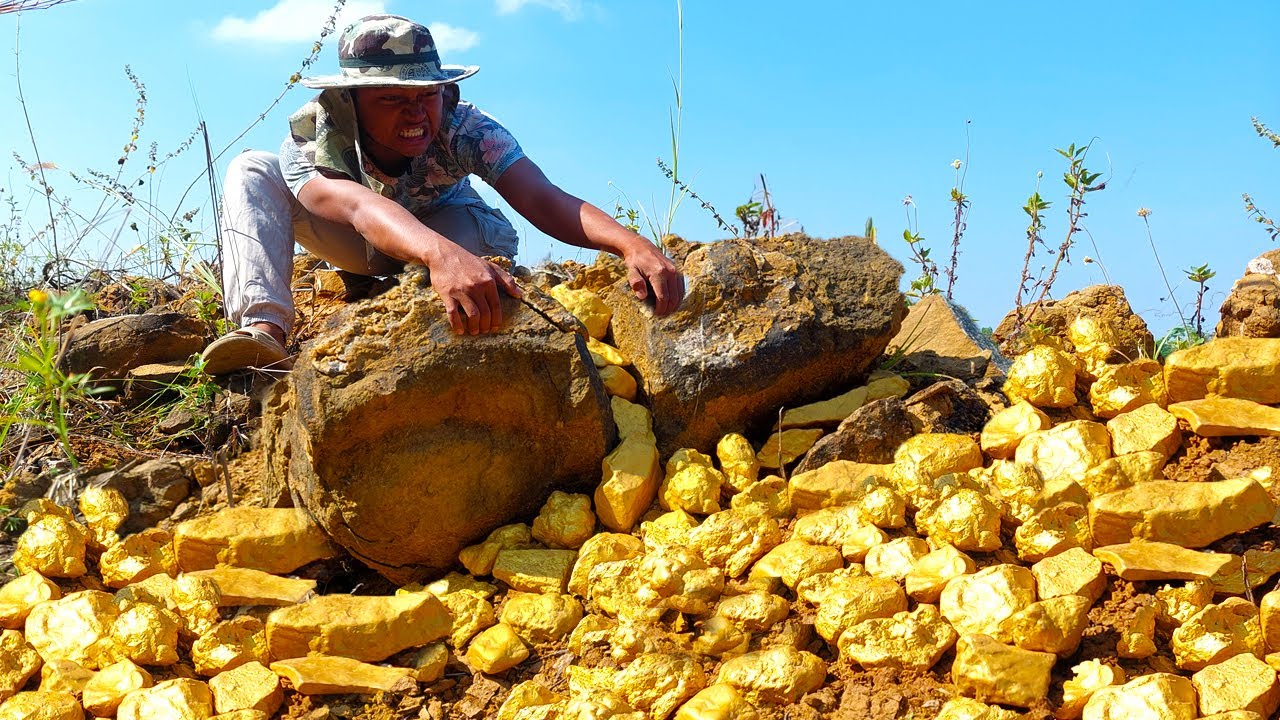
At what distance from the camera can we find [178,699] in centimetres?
202

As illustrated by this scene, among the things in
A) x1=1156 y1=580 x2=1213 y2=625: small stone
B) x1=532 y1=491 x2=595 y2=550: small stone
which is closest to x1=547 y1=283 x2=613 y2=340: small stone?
x1=532 y1=491 x2=595 y2=550: small stone

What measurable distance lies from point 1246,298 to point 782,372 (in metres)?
1.48

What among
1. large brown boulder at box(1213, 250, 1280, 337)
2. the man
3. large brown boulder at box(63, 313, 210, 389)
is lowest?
large brown boulder at box(63, 313, 210, 389)

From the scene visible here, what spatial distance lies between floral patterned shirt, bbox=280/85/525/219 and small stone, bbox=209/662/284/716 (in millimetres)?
1460

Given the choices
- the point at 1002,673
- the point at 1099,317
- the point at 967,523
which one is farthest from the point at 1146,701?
the point at 1099,317

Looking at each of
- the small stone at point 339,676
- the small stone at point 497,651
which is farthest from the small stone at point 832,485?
the small stone at point 339,676

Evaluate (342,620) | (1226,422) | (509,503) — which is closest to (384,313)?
(509,503)

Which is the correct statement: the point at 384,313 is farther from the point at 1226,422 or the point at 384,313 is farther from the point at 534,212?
the point at 1226,422

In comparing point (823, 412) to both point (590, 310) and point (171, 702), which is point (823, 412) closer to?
point (590, 310)

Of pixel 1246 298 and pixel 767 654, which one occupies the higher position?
pixel 1246 298

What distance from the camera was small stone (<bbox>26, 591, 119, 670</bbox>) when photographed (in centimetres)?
223

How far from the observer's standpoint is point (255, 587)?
2.37 m

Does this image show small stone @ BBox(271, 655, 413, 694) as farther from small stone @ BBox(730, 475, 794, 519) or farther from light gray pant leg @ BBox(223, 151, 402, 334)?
light gray pant leg @ BBox(223, 151, 402, 334)

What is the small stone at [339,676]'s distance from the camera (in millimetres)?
2041
